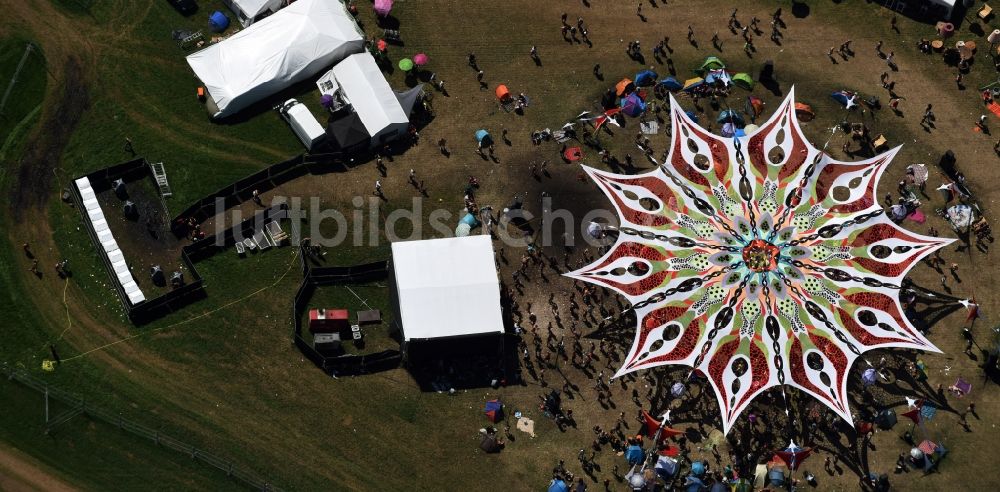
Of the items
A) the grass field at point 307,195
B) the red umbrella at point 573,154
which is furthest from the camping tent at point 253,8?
the red umbrella at point 573,154

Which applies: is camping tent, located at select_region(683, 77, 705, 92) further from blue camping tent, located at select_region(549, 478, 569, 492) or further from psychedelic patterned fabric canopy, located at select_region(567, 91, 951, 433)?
blue camping tent, located at select_region(549, 478, 569, 492)

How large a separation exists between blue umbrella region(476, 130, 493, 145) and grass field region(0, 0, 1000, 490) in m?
1.01

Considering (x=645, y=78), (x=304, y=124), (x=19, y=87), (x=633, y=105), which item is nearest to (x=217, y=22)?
(x=304, y=124)

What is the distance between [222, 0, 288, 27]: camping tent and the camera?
287 ft

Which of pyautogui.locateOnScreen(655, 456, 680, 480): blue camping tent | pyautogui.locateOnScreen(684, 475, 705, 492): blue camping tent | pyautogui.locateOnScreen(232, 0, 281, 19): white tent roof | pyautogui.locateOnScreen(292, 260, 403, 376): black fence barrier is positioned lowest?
pyautogui.locateOnScreen(684, 475, 705, 492): blue camping tent

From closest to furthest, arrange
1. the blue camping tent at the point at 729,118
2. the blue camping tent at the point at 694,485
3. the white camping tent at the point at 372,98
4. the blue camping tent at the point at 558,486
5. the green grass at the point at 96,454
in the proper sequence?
1. the green grass at the point at 96,454
2. the blue camping tent at the point at 558,486
3. the blue camping tent at the point at 694,485
4. the white camping tent at the point at 372,98
5. the blue camping tent at the point at 729,118

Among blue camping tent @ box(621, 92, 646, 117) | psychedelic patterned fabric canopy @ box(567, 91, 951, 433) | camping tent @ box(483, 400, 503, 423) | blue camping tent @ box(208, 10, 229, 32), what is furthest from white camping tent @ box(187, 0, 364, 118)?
camping tent @ box(483, 400, 503, 423)

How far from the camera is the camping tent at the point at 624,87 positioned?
88312 millimetres

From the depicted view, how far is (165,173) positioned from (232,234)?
6.91m

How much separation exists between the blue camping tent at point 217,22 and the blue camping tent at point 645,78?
31217 mm

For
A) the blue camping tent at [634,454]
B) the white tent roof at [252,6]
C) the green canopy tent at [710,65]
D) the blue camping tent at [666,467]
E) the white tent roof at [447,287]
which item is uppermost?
the white tent roof at [252,6]

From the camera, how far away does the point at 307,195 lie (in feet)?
273

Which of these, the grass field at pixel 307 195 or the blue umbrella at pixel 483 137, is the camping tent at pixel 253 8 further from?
the blue umbrella at pixel 483 137

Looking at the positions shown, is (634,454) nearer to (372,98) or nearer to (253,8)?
(372,98)
